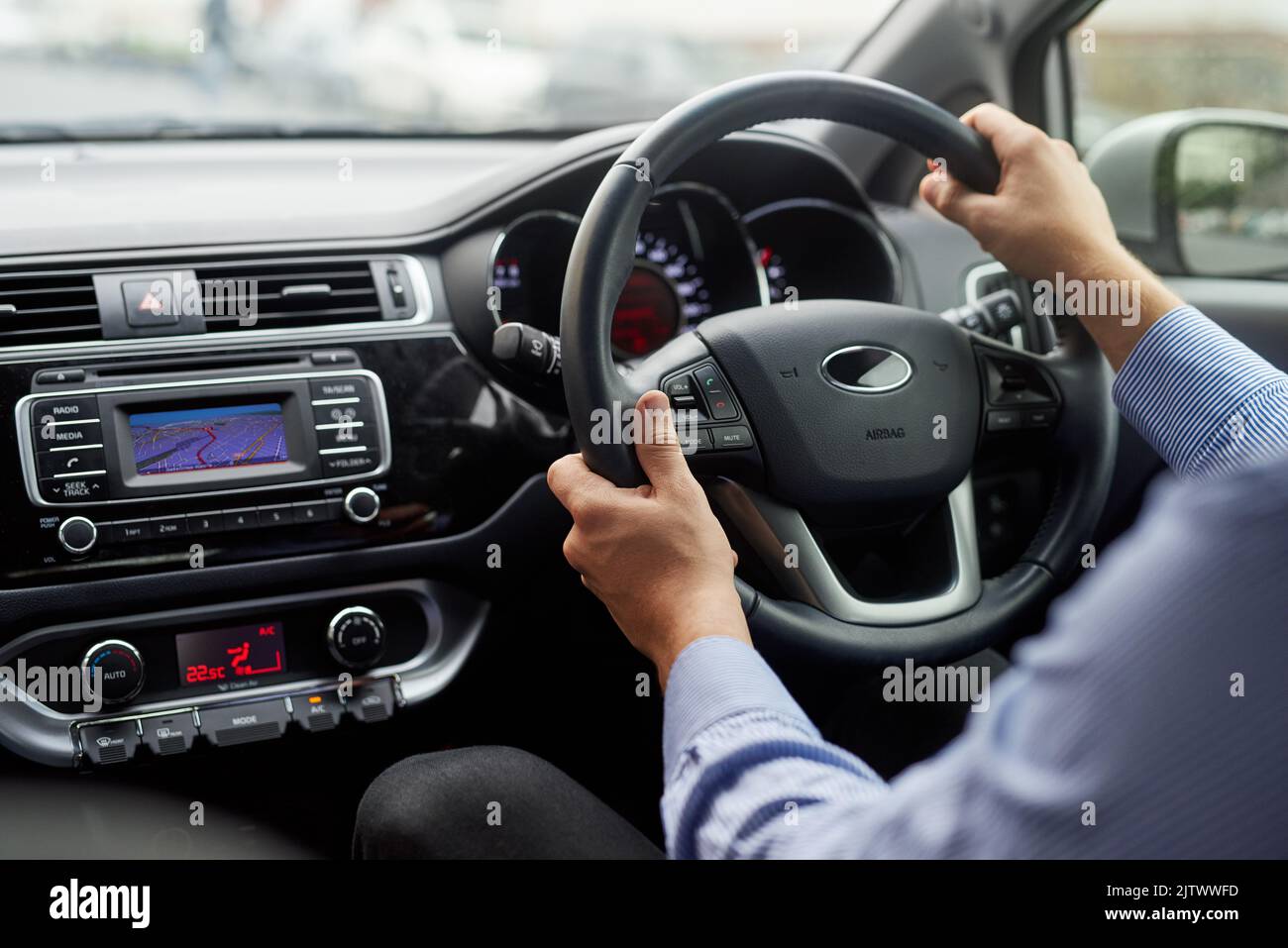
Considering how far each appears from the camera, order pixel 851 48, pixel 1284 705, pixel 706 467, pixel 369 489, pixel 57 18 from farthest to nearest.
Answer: pixel 57 18 → pixel 851 48 → pixel 369 489 → pixel 706 467 → pixel 1284 705

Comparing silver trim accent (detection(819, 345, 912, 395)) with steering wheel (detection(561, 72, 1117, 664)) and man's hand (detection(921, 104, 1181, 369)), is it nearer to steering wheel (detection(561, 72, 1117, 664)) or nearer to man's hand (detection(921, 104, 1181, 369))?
steering wheel (detection(561, 72, 1117, 664))

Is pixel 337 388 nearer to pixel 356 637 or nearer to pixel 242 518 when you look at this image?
pixel 242 518

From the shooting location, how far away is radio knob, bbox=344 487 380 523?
60.3 inches

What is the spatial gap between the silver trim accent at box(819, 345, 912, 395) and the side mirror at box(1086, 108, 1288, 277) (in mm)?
931

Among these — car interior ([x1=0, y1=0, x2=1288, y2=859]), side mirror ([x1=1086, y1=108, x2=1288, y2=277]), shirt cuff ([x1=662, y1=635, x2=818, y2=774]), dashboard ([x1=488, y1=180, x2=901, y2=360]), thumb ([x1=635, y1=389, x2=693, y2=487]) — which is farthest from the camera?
side mirror ([x1=1086, y1=108, x2=1288, y2=277])

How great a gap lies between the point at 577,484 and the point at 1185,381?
68cm

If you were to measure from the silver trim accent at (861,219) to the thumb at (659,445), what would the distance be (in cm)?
81

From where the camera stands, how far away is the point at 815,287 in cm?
194

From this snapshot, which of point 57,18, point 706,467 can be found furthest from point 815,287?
point 57,18

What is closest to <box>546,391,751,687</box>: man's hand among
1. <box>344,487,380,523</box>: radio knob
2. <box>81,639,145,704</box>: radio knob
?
<box>344,487,380,523</box>: radio knob

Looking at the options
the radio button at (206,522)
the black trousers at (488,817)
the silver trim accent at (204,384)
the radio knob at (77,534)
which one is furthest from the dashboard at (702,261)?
the black trousers at (488,817)
